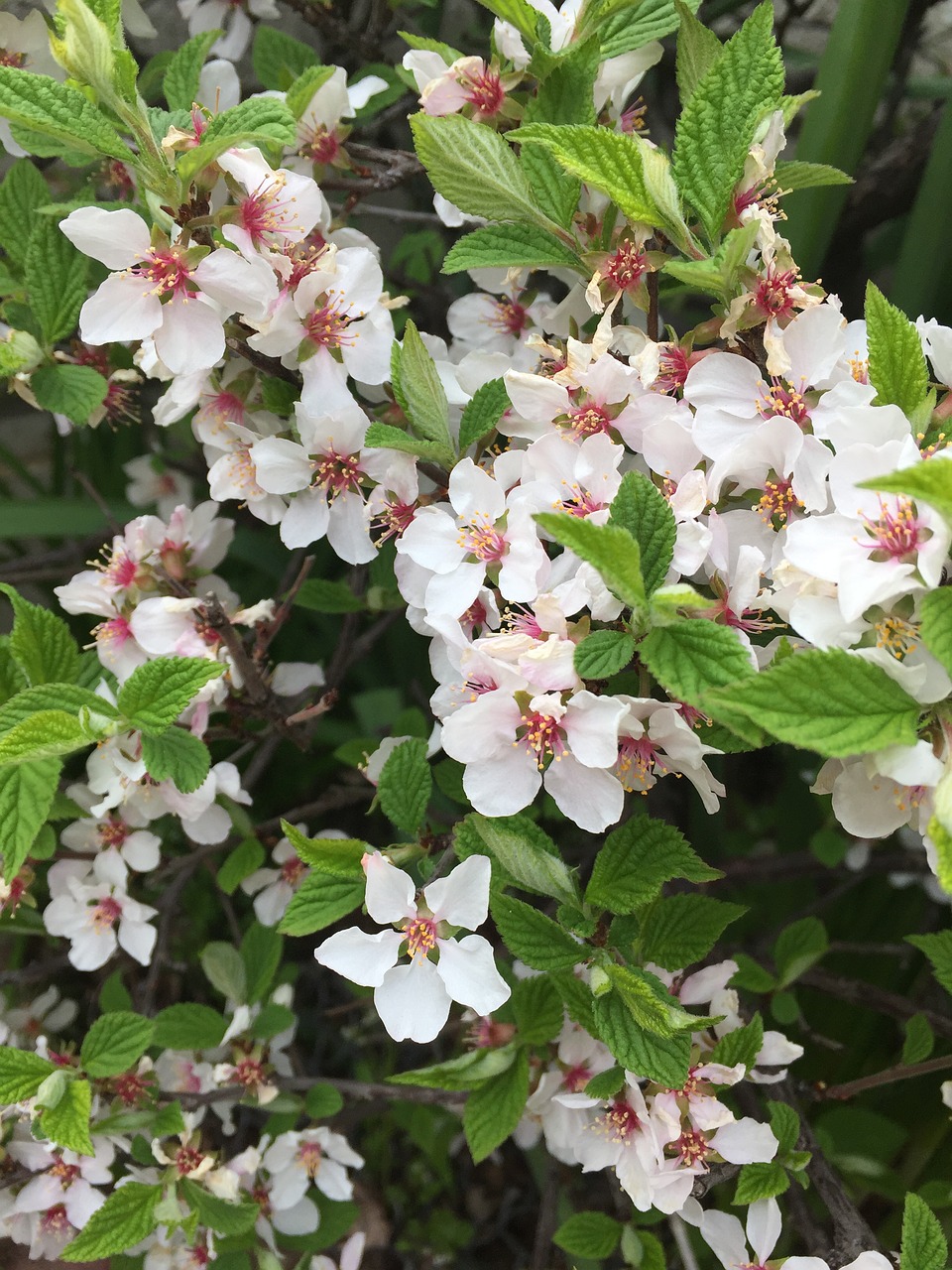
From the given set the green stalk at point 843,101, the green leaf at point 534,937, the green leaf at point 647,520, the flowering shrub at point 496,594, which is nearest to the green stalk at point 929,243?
the green stalk at point 843,101

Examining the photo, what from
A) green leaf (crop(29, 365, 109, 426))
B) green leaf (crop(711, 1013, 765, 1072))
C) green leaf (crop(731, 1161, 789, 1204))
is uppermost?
green leaf (crop(29, 365, 109, 426))

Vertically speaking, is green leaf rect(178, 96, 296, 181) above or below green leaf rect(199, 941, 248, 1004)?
above

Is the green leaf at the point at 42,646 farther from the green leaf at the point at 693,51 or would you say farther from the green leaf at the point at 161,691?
the green leaf at the point at 693,51

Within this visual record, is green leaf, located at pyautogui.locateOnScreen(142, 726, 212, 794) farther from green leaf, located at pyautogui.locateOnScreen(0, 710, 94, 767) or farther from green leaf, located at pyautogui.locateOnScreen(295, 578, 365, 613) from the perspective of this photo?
green leaf, located at pyautogui.locateOnScreen(295, 578, 365, 613)

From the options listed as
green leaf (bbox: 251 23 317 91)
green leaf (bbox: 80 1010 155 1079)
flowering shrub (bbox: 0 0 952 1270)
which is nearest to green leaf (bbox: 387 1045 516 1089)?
flowering shrub (bbox: 0 0 952 1270)

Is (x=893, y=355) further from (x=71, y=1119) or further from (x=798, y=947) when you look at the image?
(x=71, y=1119)
